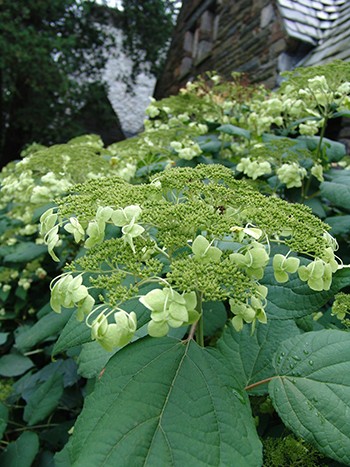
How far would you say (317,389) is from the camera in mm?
922

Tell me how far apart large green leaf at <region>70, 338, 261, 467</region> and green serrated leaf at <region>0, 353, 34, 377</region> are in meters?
1.70

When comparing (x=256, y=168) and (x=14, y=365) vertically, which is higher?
(x=256, y=168)

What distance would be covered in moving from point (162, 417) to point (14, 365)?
6.16ft

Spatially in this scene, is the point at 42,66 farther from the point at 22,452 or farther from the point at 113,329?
the point at 113,329

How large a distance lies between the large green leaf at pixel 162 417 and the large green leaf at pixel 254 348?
0.20 m

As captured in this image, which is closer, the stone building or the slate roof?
the slate roof

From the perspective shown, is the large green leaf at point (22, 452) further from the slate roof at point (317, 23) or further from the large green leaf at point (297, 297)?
the slate roof at point (317, 23)

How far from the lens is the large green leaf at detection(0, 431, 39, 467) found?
1.75 metres

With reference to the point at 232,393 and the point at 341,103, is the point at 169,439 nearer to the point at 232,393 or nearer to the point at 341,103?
the point at 232,393

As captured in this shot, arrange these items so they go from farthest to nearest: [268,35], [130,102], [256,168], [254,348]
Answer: [130,102] < [268,35] < [256,168] < [254,348]

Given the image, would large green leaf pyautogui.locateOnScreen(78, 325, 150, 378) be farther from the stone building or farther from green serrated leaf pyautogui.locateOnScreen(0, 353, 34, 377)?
the stone building

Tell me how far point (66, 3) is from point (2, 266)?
1075cm

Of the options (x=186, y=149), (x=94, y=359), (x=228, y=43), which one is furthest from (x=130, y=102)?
(x=94, y=359)

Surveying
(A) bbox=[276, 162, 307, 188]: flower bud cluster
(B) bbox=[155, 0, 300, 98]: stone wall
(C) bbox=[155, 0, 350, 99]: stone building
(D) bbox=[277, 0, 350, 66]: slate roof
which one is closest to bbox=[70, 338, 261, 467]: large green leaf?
(A) bbox=[276, 162, 307, 188]: flower bud cluster
